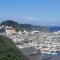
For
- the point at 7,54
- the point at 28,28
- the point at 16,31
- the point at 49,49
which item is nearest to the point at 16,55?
the point at 7,54

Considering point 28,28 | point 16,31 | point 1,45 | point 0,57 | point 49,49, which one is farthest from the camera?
point 28,28

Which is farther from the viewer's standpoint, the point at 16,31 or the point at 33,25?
the point at 33,25

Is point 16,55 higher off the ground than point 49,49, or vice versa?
point 16,55

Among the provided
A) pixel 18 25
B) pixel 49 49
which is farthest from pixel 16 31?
pixel 49 49

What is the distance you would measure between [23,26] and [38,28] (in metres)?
5.34

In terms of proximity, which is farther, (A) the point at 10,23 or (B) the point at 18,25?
(A) the point at 10,23

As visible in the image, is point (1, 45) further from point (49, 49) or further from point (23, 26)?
point (23, 26)

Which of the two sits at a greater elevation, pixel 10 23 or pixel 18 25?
pixel 10 23

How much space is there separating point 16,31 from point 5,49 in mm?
33358

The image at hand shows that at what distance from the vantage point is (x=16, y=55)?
16.5 feet

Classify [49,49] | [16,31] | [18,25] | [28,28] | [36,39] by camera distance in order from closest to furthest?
1. [49,49]
2. [36,39]
3. [16,31]
4. [18,25]
5. [28,28]

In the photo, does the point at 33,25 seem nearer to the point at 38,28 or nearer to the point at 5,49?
the point at 38,28

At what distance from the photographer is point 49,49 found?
28.3 meters

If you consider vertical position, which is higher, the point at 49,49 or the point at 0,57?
the point at 0,57
